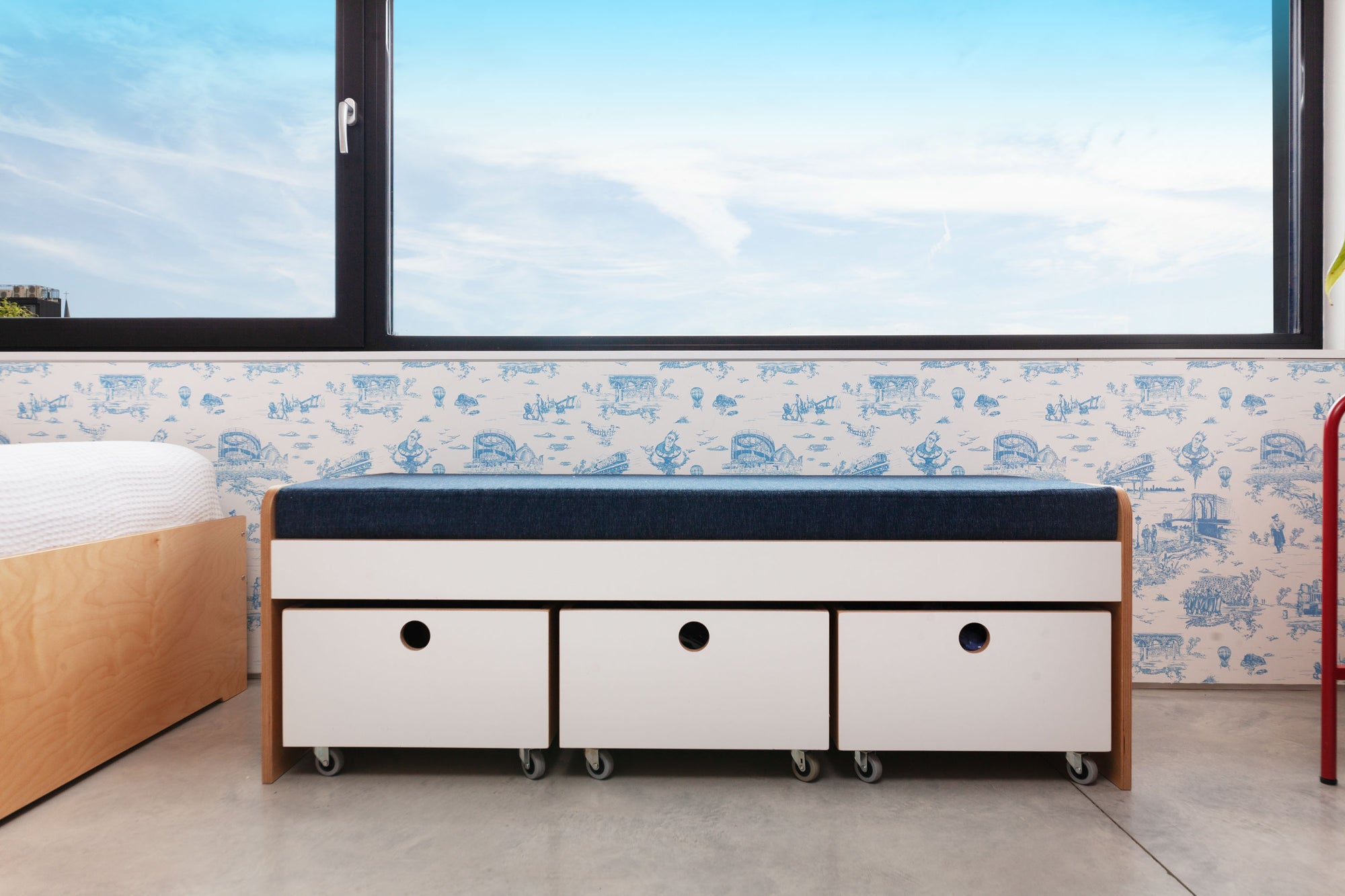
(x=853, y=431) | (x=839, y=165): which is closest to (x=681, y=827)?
(x=853, y=431)

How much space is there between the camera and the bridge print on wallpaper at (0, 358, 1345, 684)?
162 centimetres

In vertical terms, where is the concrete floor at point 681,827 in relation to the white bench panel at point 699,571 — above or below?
below

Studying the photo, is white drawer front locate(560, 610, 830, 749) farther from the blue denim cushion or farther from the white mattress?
the white mattress

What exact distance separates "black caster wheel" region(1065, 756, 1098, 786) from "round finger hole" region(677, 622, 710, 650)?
2.07 ft

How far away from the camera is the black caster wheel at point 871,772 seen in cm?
116

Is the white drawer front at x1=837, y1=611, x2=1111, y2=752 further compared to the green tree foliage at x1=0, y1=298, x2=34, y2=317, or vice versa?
the green tree foliage at x1=0, y1=298, x2=34, y2=317

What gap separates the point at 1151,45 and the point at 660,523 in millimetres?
1683

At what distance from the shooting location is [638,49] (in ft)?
5.69

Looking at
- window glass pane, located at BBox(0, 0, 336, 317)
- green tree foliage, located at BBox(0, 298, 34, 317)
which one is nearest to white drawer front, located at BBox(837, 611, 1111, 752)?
window glass pane, located at BBox(0, 0, 336, 317)

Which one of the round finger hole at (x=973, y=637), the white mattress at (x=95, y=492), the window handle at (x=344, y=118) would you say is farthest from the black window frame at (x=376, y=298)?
the round finger hole at (x=973, y=637)

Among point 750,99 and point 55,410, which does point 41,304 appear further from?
point 750,99

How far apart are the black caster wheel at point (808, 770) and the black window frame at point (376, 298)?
0.91 meters

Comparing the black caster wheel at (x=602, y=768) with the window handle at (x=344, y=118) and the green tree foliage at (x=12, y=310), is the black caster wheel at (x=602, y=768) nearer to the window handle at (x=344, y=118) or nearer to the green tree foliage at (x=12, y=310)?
the window handle at (x=344, y=118)

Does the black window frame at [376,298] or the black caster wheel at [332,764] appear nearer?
the black caster wheel at [332,764]
